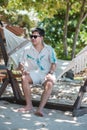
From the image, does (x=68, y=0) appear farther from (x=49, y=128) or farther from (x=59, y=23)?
(x=49, y=128)

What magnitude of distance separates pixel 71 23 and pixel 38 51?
1443cm

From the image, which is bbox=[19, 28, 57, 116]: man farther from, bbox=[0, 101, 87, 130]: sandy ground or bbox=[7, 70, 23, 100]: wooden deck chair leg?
bbox=[7, 70, 23, 100]: wooden deck chair leg

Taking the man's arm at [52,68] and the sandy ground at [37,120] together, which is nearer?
the sandy ground at [37,120]

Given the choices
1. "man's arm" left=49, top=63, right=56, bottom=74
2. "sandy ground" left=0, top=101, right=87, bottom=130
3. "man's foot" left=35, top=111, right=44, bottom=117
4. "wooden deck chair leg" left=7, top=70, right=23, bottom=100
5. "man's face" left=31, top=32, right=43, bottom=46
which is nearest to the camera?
"sandy ground" left=0, top=101, right=87, bottom=130

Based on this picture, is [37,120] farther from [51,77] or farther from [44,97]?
[51,77]

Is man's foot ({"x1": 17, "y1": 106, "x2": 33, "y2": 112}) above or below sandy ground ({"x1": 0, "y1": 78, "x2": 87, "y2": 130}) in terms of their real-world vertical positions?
above

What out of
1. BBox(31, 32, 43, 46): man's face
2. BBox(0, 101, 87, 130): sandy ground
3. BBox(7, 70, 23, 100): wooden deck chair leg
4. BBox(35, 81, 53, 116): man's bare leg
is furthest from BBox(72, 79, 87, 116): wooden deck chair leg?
BBox(7, 70, 23, 100): wooden deck chair leg

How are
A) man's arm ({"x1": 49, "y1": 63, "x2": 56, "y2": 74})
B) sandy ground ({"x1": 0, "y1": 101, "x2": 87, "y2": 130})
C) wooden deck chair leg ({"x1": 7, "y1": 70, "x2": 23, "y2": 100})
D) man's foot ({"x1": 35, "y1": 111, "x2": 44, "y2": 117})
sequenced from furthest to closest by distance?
wooden deck chair leg ({"x1": 7, "y1": 70, "x2": 23, "y2": 100})
man's arm ({"x1": 49, "y1": 63, "x2": 56, "y2": 74})
man's foot ({"x1": 35, "y1": 111, "x2": 44, "y2": 117})
sandy ground ({"x1": 0, "y1": 101, "x2": 87, "y2": 130})

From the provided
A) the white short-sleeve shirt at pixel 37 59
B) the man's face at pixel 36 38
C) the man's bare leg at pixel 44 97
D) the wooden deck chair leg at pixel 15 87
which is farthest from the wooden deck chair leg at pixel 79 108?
the wooden deck chair leg at pixel 15 87

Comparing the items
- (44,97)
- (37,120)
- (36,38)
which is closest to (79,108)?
(44,97)

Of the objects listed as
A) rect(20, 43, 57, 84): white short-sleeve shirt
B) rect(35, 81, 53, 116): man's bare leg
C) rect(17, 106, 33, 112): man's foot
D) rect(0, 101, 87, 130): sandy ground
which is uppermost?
rect(20, 43, 57, 84): white short-sleeve shirt

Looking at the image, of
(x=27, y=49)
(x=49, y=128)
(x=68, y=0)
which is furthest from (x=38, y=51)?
(x=68, y=0)

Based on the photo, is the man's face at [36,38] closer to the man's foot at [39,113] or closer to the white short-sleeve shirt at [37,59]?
the white short-sleeve shirt at [37,59]

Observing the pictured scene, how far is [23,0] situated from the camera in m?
16.1
